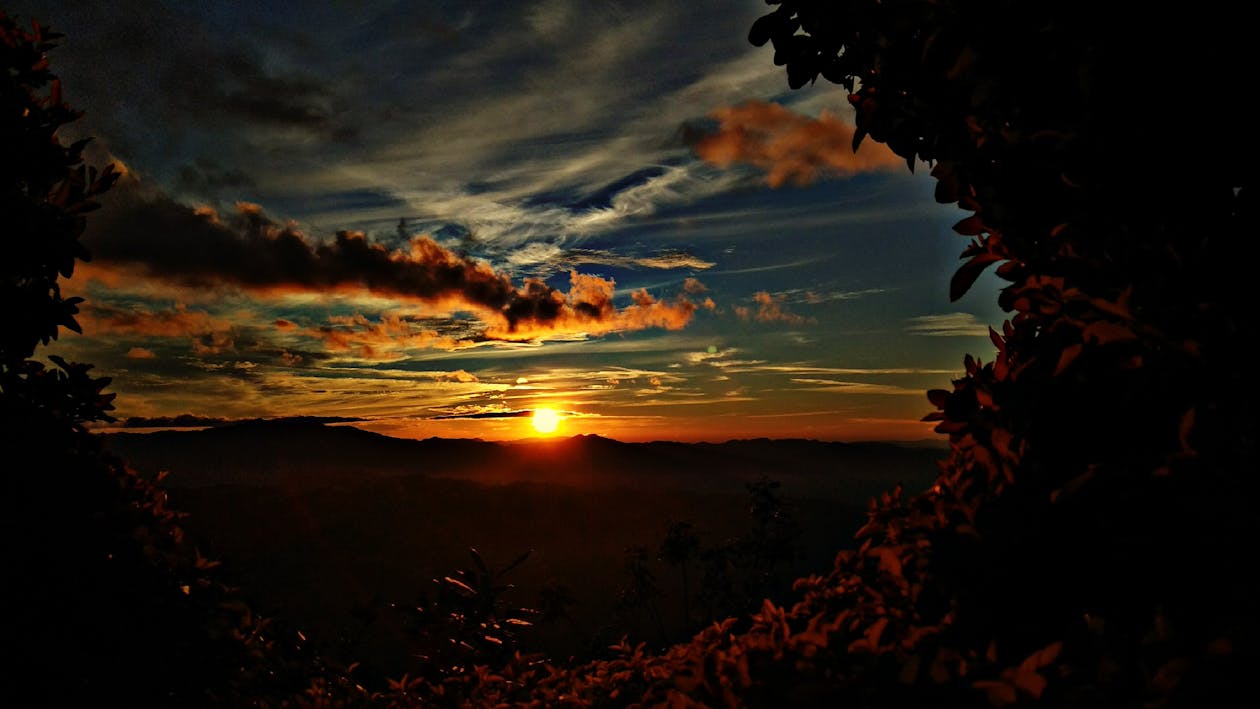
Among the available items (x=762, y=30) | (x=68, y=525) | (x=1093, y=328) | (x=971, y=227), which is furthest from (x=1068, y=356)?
(x=68, y=525)

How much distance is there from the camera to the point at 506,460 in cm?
11862

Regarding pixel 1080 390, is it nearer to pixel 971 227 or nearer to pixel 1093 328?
pixel 1093 328

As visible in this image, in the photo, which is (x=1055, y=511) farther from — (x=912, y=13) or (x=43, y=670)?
(x=43, y=670)

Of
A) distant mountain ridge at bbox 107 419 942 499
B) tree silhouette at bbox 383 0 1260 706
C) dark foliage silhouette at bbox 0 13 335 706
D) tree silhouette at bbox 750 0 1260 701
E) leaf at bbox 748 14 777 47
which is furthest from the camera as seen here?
distant mountain ridge at bbox 107 419 942 499

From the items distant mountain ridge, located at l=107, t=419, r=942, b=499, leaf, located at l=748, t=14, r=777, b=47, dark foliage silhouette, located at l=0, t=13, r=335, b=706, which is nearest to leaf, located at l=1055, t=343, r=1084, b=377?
leaf, located at l=748, t=14, r=777, b=47

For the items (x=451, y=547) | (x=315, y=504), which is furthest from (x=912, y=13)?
(x=315, y=504)

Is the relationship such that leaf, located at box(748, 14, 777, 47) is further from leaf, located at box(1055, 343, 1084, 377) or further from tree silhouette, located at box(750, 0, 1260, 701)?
leaf, located at box(1055, 343, 1084, 377)

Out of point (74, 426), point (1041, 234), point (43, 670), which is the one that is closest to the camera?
point (1041, 234)

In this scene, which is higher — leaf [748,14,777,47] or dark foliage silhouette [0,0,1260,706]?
leaf [748,14,777,47]

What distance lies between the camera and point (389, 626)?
6312 cm

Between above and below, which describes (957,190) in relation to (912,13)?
below

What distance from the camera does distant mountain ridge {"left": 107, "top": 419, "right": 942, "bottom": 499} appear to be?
97062 millimetres

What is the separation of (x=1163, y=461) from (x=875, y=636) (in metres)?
1.30

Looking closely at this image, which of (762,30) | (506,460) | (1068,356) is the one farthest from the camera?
(506,460)
